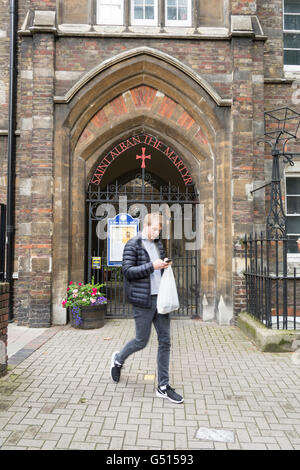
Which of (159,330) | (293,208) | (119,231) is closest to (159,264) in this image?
(159,330)

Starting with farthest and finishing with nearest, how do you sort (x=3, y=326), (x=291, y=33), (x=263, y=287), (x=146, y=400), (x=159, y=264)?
1. (x=291, y=33)
2. (x=263, y=287)
3. (x=3, y=326)
4. (x=146, y=400)
5. (x=159, y=264)

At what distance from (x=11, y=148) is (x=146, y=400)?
6134 millimetres

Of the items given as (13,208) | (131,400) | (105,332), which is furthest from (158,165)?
(131,400)

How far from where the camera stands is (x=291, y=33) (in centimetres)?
848

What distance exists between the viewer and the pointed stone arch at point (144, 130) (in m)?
7.39

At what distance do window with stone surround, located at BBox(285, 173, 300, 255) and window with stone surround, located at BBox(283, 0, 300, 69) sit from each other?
2673 millimetres

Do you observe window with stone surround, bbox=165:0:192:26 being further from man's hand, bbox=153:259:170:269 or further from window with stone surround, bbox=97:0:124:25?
man's hand, bbox=153:259:170:269

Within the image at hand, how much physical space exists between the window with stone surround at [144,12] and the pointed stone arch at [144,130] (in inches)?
34.9

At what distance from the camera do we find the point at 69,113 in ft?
24.4

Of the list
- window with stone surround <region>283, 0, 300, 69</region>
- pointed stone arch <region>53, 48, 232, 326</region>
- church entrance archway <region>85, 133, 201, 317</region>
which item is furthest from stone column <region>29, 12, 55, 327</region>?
window with stone surround <region>283, 0, 300, 69</region>

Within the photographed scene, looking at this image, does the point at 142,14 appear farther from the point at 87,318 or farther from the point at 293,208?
the point at 87,318

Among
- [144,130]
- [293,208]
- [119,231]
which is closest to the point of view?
[119,231]

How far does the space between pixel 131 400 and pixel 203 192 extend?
5.08 metres

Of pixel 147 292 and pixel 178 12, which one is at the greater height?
pixel 178 12
